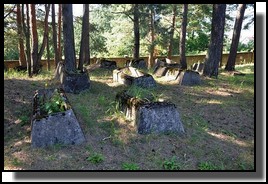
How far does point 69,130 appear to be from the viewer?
504cm

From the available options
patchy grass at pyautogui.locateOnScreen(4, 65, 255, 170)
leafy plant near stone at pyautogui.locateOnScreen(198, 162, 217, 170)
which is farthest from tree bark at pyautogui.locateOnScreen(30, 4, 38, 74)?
leafy plant near stone at pyautogui.locateOnScreen(198, 162, 217, 170)

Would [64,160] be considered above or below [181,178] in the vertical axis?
above

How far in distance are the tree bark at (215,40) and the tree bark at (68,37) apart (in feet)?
16.1

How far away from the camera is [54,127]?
4934mm

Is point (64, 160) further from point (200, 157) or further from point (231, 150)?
point (231, 150)

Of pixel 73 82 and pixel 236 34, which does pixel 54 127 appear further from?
pixel 236 34

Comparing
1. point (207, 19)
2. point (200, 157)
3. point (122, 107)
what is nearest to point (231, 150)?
point (200, 157)

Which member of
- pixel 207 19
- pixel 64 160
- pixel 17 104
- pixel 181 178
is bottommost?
pixel 181 178

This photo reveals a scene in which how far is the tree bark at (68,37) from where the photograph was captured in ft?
23.8

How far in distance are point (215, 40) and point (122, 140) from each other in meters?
6.04

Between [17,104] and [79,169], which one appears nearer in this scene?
[79,169]

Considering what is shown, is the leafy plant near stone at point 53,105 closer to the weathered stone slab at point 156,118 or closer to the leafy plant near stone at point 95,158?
the leafy plant near stone at point 95,158

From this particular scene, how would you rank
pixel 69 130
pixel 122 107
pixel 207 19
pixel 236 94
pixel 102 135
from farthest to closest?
pixel 207 19
pixel 236 94
pixel 122 107
pixel 102 135
pixel 69 130

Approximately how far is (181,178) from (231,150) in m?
1.31
